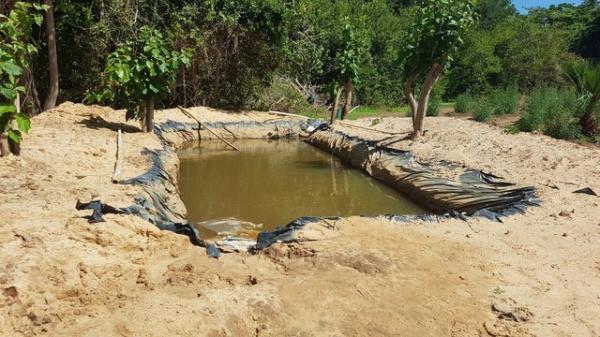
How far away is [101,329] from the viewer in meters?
3.13

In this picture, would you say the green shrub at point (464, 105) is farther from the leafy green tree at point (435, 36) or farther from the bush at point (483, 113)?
the leafy green tree at point (435, 36)

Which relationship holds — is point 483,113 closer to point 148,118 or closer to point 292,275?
point 148,118

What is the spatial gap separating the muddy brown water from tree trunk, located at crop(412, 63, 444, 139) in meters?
1.72

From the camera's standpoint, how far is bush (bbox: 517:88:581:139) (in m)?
9.91

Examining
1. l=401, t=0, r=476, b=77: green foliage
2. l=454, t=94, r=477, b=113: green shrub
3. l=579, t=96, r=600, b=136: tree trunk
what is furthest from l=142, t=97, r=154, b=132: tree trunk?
l=454, t=94, r=477, b=113: green shrub

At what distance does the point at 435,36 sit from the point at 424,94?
1216mm

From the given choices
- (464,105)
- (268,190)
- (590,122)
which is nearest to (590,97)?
(590,122)

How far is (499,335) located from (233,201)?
5096mm

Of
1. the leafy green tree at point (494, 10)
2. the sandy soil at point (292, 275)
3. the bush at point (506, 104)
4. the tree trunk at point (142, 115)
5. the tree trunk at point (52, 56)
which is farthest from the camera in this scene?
the leafy green tree at point (494, 10)

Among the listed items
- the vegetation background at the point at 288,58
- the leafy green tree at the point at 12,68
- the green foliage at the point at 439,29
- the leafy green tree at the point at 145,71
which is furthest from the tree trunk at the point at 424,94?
the leafy green tree at the point at 12,68

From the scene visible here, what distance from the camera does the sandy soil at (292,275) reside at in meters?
3.34

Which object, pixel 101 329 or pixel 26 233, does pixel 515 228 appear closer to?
pixel 101 329

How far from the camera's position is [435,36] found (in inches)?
370

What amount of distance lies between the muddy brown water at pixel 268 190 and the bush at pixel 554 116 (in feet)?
13.8
